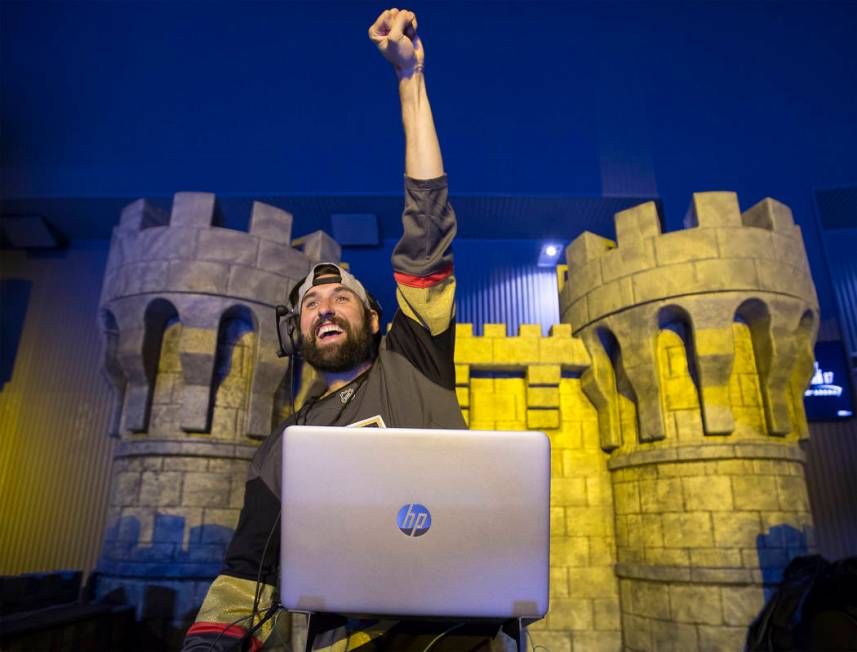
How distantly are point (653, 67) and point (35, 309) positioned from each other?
35.3 ft

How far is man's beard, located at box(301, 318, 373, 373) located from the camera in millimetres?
1825

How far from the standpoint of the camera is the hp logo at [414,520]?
105cm

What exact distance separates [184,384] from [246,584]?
14.4ft

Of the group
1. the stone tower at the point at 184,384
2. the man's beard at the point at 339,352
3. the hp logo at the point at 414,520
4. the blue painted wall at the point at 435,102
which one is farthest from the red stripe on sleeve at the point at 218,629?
the blue painted wall at the point at 435,102

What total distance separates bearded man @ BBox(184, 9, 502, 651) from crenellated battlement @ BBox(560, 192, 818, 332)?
4.21m

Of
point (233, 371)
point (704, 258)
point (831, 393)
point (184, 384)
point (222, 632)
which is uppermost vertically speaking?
point (704, 258)

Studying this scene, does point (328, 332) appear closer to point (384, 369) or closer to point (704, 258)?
point (384, 369)

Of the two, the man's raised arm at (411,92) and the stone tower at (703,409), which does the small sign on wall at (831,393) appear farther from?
the man's raised arm at (411,92)

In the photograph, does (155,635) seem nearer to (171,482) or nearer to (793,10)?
(171,482)

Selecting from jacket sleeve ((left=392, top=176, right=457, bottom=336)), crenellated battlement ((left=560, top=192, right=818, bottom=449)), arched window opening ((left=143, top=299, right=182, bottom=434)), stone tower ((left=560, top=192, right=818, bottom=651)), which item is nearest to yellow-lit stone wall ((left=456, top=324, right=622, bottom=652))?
stone tower ((left=560, top=192, right=818, bottom=651))

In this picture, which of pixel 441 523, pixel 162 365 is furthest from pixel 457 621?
pixel 162 365

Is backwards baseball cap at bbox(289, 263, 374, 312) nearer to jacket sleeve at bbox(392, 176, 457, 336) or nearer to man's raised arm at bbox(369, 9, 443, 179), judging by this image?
jacket sleeve at bbox(392, 176, 457, 336)

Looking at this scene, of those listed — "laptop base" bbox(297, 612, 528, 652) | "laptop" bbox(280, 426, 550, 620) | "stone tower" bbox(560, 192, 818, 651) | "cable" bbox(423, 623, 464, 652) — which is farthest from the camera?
"stone tower" bbox(560, 192, 818, 651)

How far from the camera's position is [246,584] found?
149cm
